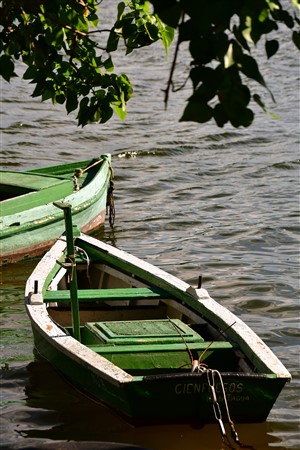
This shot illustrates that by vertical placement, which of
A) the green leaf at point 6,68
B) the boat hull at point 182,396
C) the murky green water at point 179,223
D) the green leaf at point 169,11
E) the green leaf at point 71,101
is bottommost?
the murky green water at point 179,223

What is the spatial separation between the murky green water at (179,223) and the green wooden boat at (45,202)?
39 centimetres

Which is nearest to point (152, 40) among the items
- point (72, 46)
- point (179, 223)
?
point (72, 46)

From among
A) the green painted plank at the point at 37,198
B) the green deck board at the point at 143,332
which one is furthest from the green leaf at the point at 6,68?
the green painted plank at the point at 37,198

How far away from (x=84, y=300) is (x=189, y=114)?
504 cm

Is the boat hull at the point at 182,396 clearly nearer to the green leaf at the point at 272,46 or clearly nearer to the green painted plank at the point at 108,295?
the green painted plank at the point at 108,295

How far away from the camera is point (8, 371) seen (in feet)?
31.0

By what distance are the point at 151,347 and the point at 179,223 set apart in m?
7.53

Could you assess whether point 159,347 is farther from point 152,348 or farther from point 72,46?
point 72,46

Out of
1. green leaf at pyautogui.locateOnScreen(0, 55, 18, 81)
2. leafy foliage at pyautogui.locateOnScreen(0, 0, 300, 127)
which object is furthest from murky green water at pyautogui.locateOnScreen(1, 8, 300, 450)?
green leaf at pyautogui.locateOnScreen(0, 55, 18, 81)

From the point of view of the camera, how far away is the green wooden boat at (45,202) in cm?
1223

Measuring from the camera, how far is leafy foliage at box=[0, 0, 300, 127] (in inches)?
162

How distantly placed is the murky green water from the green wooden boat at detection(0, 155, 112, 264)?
1.28ft

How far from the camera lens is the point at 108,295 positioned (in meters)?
9.08

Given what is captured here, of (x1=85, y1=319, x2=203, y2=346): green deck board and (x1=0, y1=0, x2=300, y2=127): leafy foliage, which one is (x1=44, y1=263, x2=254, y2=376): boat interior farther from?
(x1=0, y1=0, x2=300, y2=127): leafy foliage
